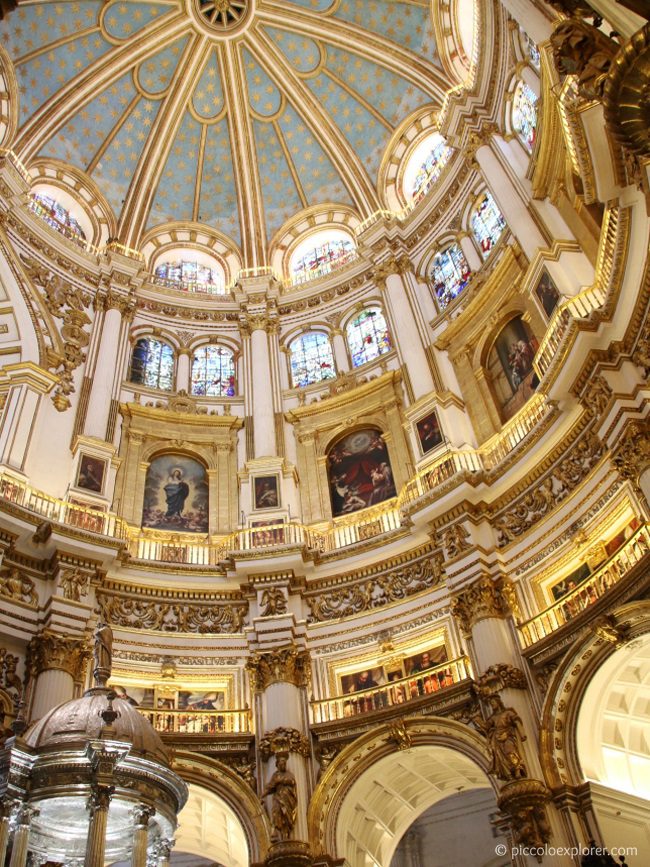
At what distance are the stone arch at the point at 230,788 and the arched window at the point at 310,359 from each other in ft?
43.3

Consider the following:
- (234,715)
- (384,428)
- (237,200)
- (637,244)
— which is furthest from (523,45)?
(234,715)

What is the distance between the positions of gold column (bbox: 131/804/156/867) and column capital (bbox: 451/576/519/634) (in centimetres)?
875

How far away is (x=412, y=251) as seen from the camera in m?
27.9

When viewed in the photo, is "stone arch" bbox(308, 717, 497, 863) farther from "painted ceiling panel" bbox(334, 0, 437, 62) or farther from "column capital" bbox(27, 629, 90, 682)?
"painted ceiling panel" bbox(334, 0, 437, 62)

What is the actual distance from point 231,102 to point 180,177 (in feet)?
12.2

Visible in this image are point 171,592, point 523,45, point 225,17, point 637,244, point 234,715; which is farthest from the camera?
point 225,17

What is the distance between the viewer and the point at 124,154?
31844 millimetres

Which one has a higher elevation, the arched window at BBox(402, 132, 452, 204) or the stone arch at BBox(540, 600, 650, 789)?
the arched window at BBox(402, 132, 452, 204)

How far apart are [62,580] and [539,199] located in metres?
15.8

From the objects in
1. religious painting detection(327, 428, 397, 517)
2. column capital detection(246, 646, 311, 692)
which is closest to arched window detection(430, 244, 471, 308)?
religious painting detection(327, 428, 397, 517)

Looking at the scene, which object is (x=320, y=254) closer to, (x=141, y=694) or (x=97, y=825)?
(x=141, y=694)

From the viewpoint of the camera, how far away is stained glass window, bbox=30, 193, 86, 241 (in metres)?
28.4

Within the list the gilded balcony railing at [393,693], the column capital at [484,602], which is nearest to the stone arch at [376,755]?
the gilded balcony railing at [393,693]

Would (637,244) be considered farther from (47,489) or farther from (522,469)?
(47,489)
